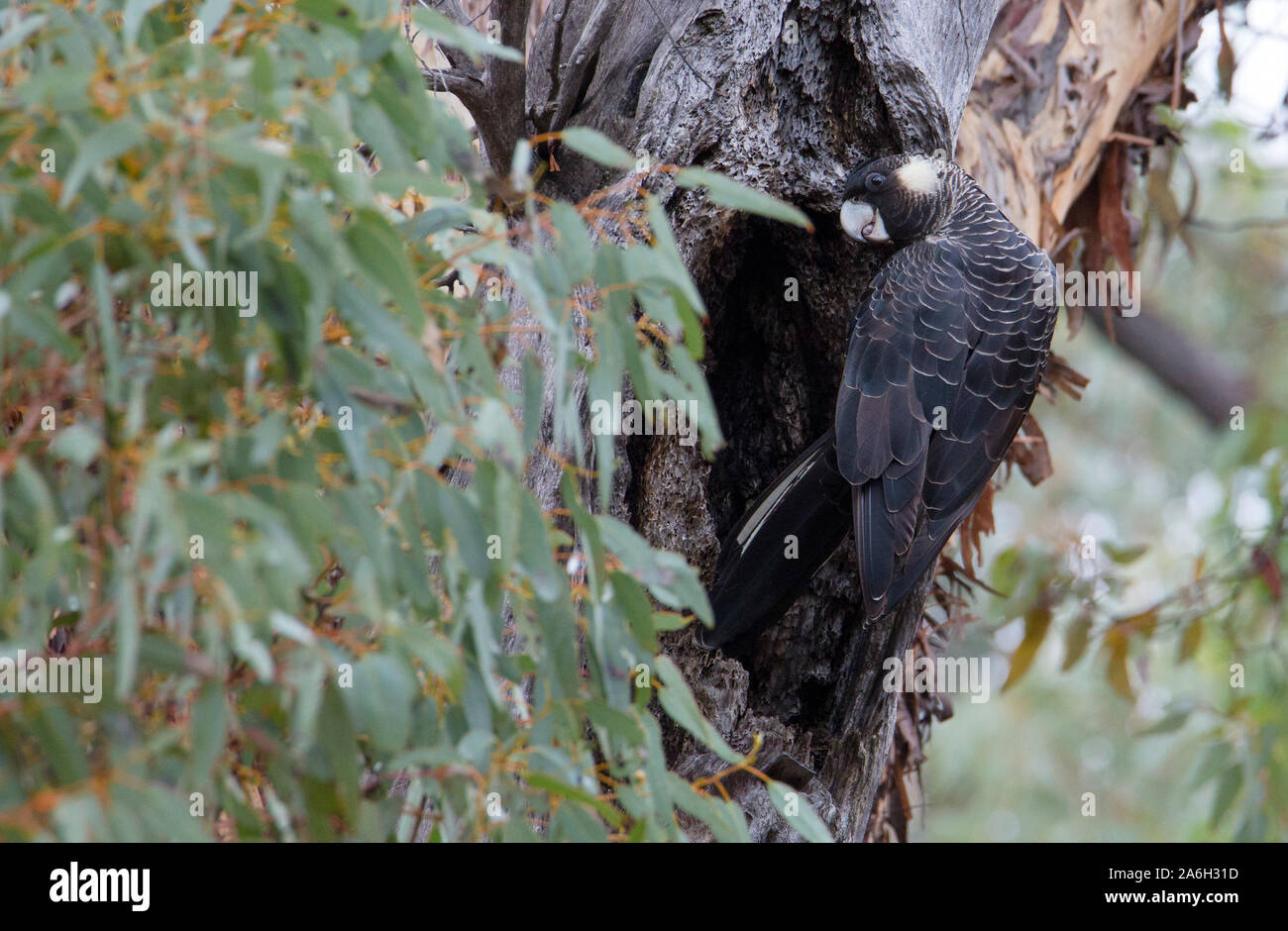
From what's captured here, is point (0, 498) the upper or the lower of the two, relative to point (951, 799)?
upper

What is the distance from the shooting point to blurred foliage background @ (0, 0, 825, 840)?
793 millimetres

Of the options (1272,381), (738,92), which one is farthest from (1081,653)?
(1272,381)

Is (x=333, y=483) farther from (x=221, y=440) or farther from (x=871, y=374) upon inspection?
(x=871, y=374)

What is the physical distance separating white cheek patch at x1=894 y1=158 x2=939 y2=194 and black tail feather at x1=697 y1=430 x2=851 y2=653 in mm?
451

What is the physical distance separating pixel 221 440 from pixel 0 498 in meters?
0.15

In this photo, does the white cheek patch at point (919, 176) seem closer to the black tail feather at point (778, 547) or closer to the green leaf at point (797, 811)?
the black tail feather at point (778, 547)

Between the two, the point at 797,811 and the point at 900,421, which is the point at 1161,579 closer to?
the point at 900,421

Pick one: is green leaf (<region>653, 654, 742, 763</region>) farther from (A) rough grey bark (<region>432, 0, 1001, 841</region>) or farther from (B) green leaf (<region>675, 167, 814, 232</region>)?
(A) rough grey bark (<region>432, 0, 1001, 841</region>)

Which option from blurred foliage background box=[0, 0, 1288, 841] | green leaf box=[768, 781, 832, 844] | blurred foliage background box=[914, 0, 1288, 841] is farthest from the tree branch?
blurred foliage background box=[0, 0, 1288, 841]

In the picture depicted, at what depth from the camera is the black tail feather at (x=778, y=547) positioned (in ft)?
6.11

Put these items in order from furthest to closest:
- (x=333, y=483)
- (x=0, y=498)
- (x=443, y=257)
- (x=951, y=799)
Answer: (x=951, y=799)
(x=443, y=257)
(x=333, y=483)
(x=0, y=498)

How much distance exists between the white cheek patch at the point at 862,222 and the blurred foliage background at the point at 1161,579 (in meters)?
1.24

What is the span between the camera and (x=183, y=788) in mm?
825

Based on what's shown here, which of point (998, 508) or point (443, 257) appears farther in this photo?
point (998, 508)
